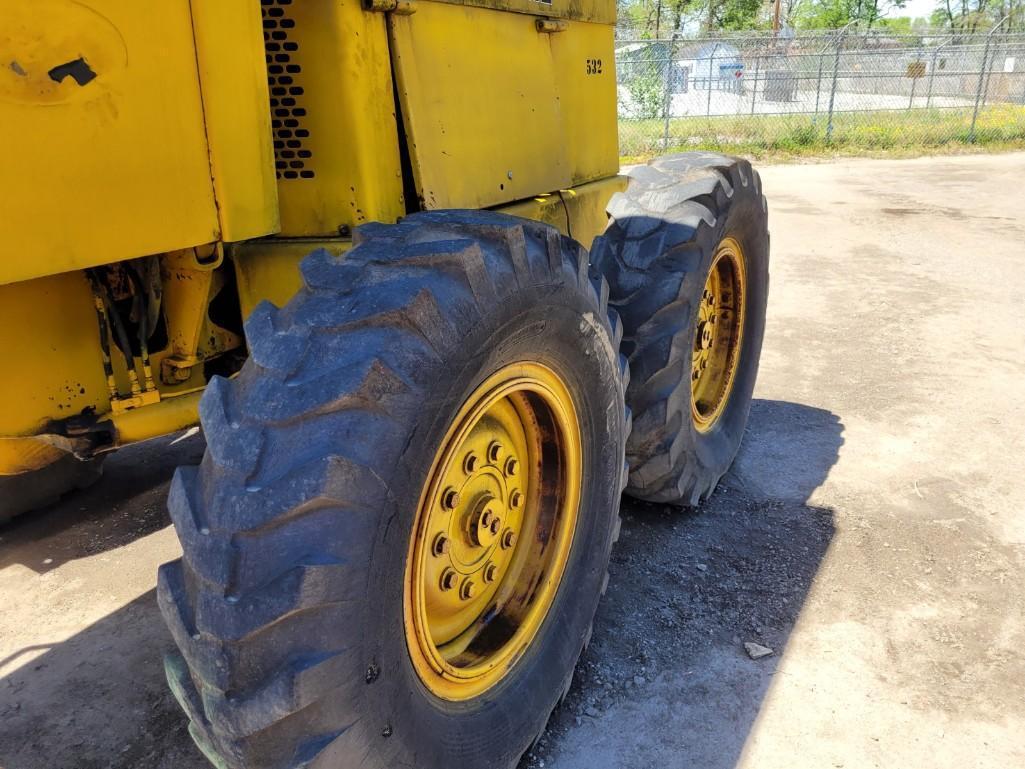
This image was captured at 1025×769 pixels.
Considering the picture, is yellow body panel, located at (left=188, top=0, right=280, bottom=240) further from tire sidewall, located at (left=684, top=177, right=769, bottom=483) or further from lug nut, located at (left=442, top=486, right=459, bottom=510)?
tire sidewall, located at (left=684, top=177, right=769, bottom=483)

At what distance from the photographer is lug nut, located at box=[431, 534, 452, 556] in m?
2.15

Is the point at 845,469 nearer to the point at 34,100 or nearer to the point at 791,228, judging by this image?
the point at 34,100

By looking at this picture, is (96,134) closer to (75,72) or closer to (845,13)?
(75,72)

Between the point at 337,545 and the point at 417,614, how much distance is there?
18.0 inches

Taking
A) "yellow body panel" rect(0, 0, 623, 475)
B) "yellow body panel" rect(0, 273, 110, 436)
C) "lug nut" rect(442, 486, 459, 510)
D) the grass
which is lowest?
the grass

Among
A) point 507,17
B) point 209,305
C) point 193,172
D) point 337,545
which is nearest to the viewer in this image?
point 337,545

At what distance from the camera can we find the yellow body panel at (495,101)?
2414mm

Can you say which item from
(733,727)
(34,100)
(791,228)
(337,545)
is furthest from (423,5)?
(791,228)

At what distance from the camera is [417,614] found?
196cm

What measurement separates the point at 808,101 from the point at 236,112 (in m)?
20.1

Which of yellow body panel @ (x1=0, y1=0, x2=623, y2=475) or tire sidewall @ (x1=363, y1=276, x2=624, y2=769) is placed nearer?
yellow body panel @ (x1=0, y1=0, x2=623, y2=475)

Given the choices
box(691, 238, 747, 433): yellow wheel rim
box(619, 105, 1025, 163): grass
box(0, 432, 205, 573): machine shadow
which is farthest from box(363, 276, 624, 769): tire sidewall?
box(619, 105, 1025, 163): grass

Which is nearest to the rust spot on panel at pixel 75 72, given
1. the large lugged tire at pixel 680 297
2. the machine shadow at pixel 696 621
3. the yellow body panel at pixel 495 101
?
the yellow body panel at pixel 495 101

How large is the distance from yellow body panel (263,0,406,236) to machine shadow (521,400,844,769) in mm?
1643
